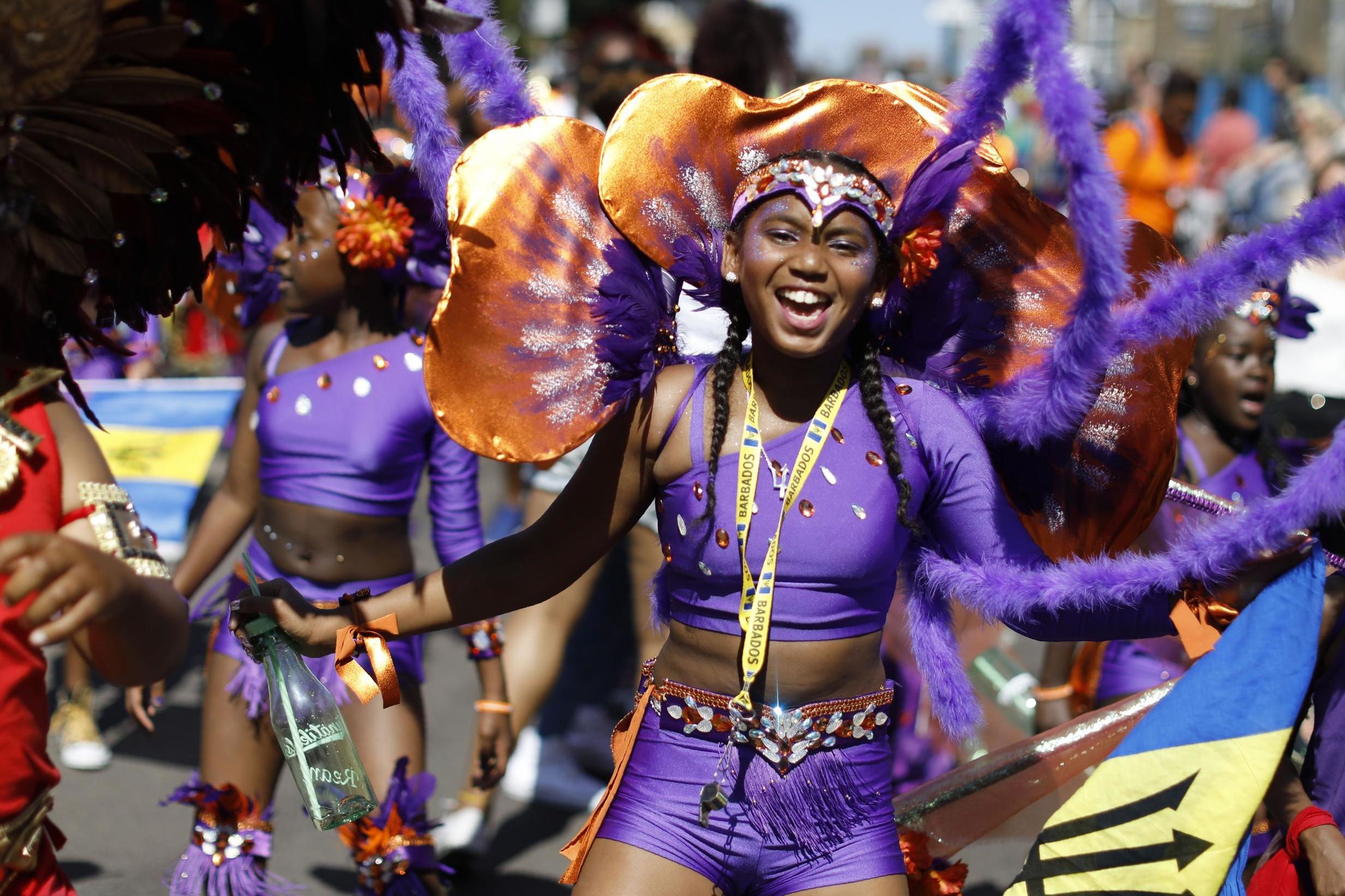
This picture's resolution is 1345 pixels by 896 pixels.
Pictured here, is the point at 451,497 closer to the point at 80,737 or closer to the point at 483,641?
the point at 483,641

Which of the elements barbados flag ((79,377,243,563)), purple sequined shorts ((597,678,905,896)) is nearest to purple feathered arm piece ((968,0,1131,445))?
purple sequined shorts ((597,678,905,896))

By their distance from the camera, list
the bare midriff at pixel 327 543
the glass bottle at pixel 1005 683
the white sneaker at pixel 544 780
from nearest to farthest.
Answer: the bare midriff at pixel 327 543, the glass bottle at pixel 1005 683, the white sneaker at pixel 544 780

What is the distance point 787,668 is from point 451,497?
5.56 ft

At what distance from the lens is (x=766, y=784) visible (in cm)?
256

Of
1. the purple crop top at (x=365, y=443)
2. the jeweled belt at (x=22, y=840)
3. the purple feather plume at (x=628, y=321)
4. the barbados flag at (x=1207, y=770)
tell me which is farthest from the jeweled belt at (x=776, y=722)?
the purple crop top at (x=365, y=443)

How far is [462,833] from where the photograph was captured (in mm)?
4625

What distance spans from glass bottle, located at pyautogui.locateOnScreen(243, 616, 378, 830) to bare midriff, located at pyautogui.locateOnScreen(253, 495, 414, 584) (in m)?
1.15

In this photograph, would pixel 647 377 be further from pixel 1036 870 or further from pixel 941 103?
pixel 1036 870

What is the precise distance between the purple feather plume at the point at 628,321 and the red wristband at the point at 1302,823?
4.85 ft

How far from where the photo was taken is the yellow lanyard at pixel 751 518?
2570 mm

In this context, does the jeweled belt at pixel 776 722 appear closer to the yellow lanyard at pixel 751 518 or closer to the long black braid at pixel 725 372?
the yellow lanyard at pixel 751 518

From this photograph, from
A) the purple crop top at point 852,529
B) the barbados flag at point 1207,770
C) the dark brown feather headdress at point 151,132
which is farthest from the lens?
the purple crop top at point 852,529

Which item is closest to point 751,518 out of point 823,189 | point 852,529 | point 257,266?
point 852,529

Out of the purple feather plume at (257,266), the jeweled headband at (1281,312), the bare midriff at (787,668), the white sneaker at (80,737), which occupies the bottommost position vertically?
the white sneaker at (80,737)
